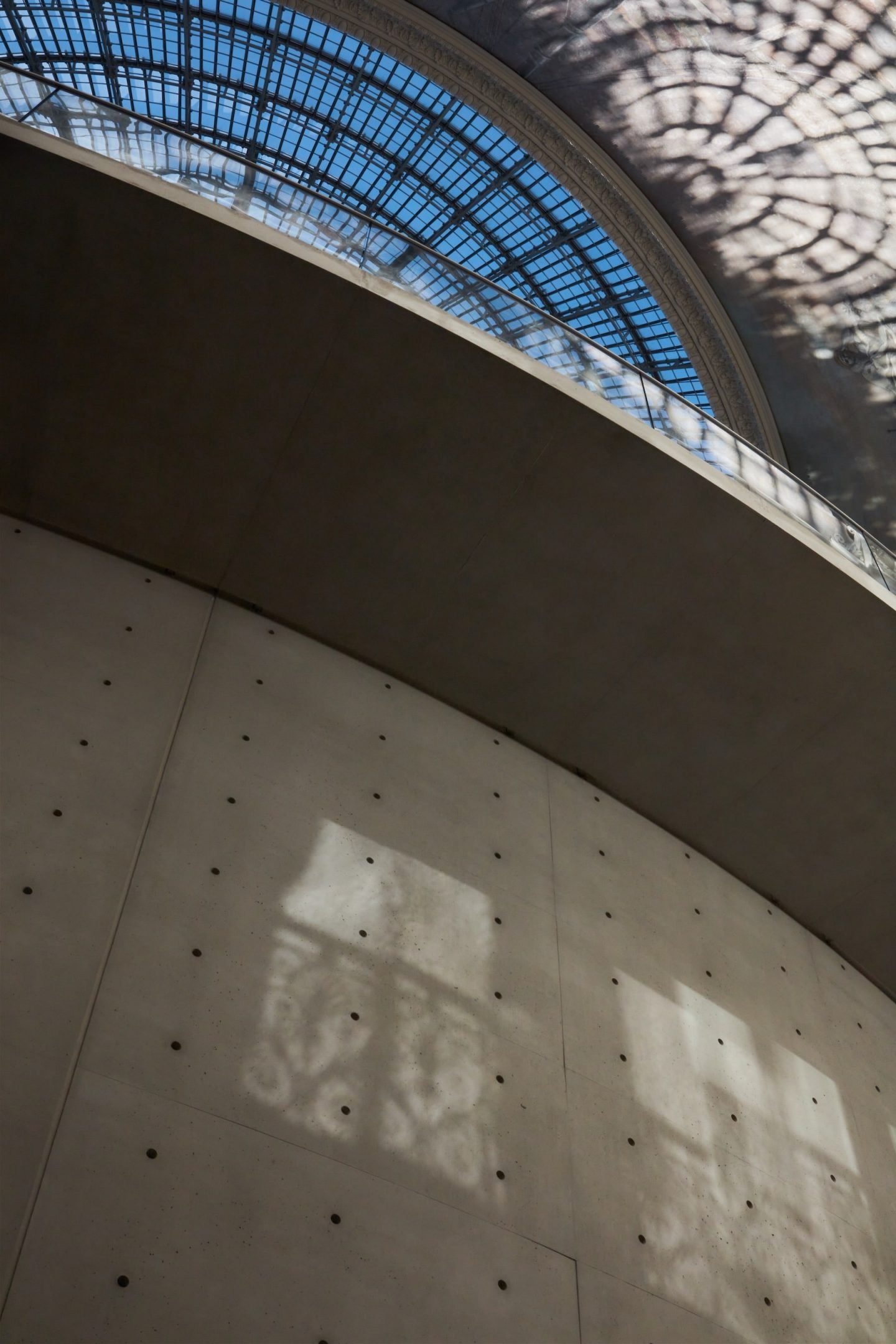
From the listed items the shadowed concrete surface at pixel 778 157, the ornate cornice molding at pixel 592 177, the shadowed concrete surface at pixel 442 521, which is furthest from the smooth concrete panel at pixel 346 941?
the ornate cornice molding at pixel 592 177

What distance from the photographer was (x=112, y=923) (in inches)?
297

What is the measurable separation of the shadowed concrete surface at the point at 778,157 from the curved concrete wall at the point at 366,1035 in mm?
10162

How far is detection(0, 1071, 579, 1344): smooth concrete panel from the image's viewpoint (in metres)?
5.88

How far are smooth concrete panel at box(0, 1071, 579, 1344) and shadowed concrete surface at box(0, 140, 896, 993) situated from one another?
17.7 feet

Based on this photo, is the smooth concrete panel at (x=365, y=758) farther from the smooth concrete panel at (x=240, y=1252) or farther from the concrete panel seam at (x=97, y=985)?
the smooth concrete panel at (x=240, y=1252)

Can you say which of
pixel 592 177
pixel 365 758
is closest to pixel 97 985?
pixel 365 758

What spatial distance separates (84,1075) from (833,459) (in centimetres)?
1602

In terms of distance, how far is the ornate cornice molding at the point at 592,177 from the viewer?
18.2 m

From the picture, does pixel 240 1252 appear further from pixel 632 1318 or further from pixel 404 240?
pixel 404 240

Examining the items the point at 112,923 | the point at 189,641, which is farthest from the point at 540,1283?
the point at 189,641

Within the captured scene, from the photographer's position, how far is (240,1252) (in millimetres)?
6395

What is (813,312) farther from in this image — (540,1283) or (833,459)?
(540,1283)

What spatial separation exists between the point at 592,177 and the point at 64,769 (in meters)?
15.5

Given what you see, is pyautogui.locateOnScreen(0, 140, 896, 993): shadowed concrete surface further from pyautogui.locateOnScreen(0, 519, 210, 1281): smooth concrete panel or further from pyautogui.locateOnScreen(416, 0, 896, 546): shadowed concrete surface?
pyautogui.locateOnScreen(416, 0, 896, 546): shadowed concrete surface
